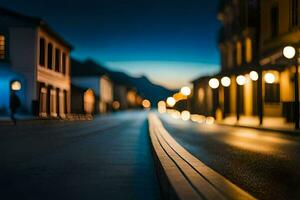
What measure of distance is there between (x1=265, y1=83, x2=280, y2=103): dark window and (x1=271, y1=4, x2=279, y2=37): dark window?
3.37m

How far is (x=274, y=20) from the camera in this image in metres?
34.0

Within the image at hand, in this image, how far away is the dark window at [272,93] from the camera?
3352 centimetres

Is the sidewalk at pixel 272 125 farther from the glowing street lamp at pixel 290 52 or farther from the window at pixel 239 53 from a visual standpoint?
the window at pixel 239 53

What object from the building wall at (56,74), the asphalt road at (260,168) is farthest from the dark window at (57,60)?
the asphalt road at (260,168)

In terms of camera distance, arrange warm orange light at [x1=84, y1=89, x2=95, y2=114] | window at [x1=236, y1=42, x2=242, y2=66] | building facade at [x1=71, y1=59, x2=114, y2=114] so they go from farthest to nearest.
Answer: building facade at [x1=71, y1=59, x2=114, y2=114] < warm orange light at [x1=84, y1=89, x2=95, y2=114] < window at [x1=236, y1=42, x2=242, y2=66]

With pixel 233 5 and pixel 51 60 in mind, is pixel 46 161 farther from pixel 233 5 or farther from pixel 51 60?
pixel 233 5

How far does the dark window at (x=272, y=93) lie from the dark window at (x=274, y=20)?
3.37 m

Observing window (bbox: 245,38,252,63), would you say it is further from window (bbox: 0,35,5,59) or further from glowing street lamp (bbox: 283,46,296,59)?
glowing street lamp (bbox: 283,46,296,59)

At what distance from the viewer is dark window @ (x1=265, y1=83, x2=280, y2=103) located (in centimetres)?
3352

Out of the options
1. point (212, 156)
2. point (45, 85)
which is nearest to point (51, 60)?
point (45, 85)

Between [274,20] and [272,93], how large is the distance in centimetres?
482

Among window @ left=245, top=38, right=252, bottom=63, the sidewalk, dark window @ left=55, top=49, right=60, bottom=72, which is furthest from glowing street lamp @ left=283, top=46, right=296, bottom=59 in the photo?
dark window @ left=55, top=49, right=60, bottom=72

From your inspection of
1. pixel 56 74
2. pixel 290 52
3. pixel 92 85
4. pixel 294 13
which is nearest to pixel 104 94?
pixel 92 85

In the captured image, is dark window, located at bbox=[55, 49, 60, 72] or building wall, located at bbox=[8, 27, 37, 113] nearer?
building wall, located at bbox=[8, 27, 37, 113]
